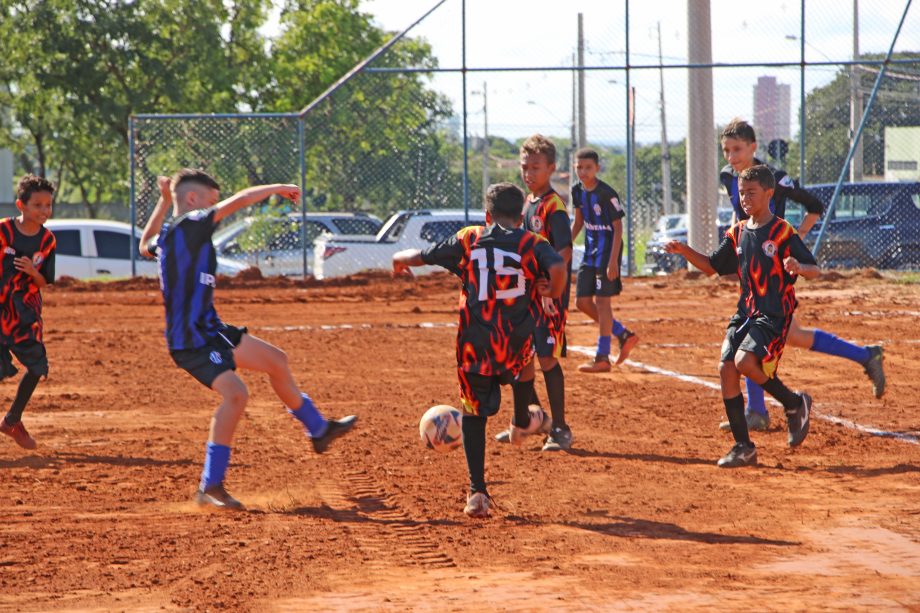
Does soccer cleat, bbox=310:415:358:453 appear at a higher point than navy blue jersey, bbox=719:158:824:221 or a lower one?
lower

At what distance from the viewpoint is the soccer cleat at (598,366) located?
10562 millimetres

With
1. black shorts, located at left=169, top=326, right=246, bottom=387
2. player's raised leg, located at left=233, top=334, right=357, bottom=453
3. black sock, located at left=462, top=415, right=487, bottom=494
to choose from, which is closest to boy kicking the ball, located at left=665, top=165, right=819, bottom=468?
black sock, located at left=462, top=415, right=487, bottom=494

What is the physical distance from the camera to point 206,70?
3056cm

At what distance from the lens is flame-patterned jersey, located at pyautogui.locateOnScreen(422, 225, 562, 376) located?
230 inches

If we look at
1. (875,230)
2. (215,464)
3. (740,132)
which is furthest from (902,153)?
(215,464)

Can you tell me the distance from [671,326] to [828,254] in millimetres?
6708

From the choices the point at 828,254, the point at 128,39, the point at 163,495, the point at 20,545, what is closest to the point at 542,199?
the point at 163,495

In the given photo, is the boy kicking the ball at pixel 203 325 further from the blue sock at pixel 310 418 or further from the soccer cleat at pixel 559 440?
the soccer cleat at pixel 559 440

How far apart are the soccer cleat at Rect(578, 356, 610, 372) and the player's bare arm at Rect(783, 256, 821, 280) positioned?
4.06 meters

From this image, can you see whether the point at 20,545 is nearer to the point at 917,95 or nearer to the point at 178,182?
the point at 178,182

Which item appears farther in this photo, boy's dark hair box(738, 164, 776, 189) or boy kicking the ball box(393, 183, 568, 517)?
boy's dark hair box(738, 164, 776, 189)

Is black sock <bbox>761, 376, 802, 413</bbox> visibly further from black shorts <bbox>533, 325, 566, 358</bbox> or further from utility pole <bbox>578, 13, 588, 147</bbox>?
utility pole <bbox>578, 13, 588, 147</bbox>

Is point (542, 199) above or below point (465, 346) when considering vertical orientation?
above

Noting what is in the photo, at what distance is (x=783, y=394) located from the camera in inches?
279
